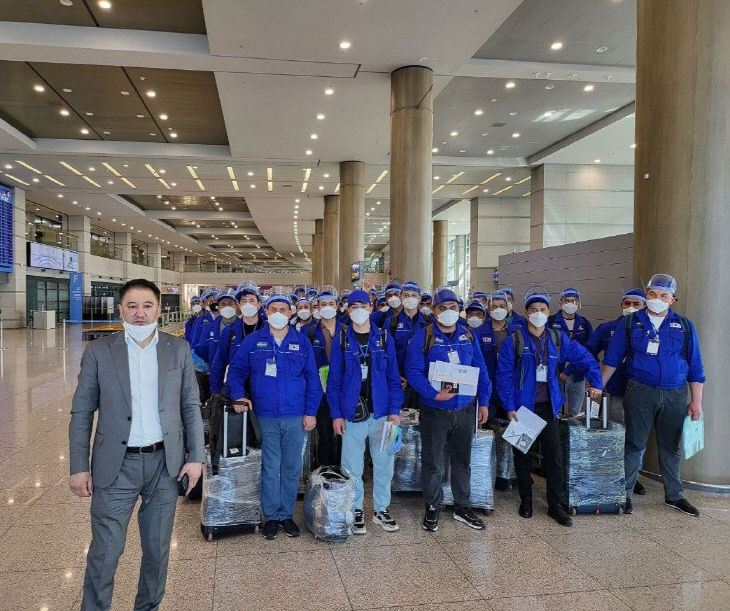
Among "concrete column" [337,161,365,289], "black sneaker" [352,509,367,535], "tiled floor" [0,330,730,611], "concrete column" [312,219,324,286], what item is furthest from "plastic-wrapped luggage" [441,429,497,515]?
"concrete column" [312,219,324,286]

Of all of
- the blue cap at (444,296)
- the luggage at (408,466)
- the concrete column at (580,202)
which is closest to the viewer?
the blue cap at (444,296)

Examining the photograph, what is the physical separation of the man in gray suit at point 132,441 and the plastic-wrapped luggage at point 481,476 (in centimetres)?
244

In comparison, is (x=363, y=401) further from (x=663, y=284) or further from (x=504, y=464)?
(x=663, y=284)

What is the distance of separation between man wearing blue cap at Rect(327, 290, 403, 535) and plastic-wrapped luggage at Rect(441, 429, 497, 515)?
1.89 ft

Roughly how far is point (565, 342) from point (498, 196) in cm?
2419

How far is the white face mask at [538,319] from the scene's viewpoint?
4.50 meters

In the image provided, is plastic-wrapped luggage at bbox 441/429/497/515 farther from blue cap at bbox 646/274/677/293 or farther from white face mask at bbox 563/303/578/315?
white face mask at bbox 563/303/578/315

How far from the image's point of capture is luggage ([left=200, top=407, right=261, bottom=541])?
3.82m

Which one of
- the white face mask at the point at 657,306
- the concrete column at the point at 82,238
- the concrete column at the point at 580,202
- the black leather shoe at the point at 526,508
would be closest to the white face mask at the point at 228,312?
the black leather shoe at the point at 526,508

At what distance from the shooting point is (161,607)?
294 centimetres

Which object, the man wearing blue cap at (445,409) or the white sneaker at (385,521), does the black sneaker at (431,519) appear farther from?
the white sneaker at (385,521)

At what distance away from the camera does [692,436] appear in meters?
4.66

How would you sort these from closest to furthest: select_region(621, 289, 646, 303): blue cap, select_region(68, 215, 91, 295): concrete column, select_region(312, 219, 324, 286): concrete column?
1. select_region(621, 289, 646, 303): blue cap
2. select_region(68, 215, 91, 295): concrete column
3. select_region(312, 219, 324, 286): concrete column

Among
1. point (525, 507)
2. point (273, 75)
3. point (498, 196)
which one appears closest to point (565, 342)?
point (525, 507)
